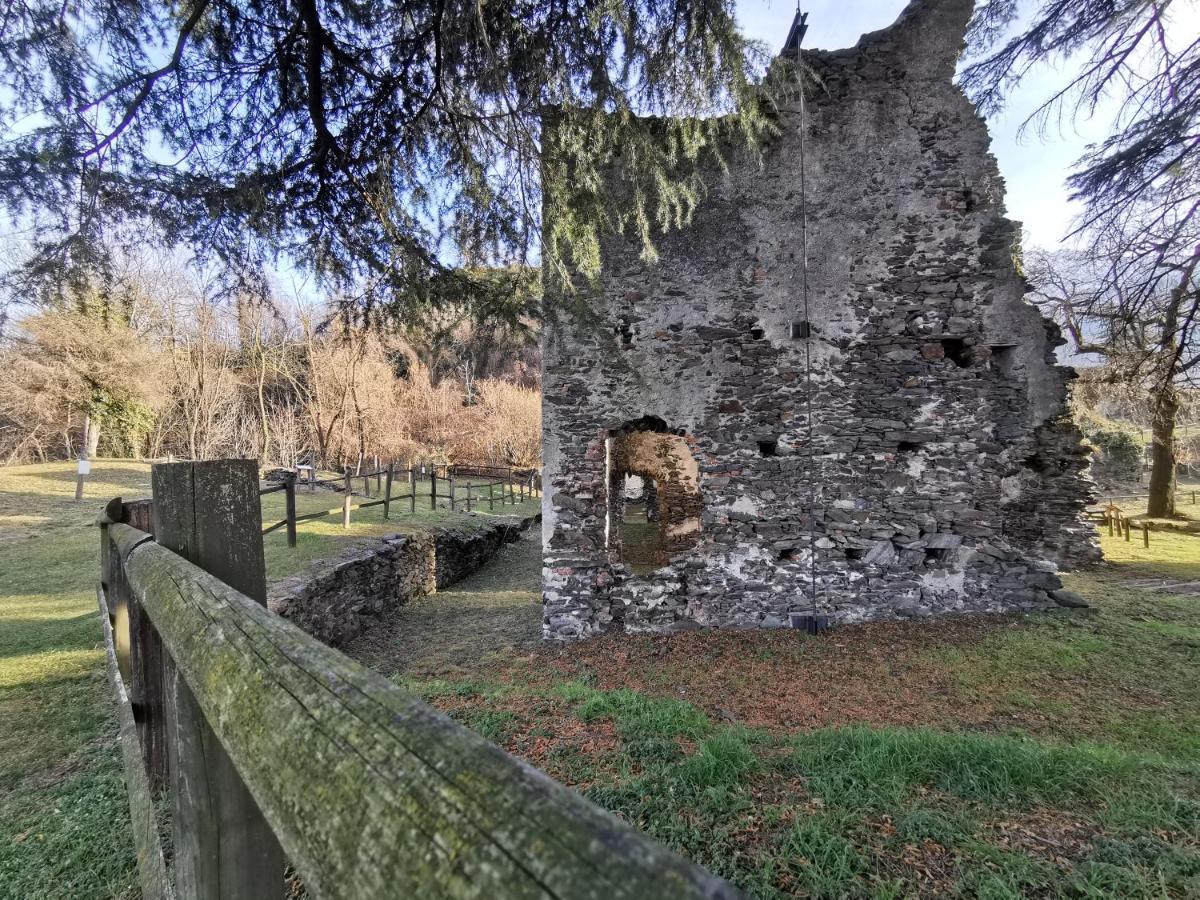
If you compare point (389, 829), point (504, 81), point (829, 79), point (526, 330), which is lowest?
point (389, 829)

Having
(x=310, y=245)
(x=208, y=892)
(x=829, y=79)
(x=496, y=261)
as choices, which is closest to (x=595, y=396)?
(x=496, y=261)

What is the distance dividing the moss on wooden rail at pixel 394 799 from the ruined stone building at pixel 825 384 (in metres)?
6.05

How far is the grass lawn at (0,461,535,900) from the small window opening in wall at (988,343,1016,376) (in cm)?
878

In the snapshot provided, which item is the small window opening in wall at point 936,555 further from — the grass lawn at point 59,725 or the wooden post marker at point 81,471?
the wooden post marker at point 81,471

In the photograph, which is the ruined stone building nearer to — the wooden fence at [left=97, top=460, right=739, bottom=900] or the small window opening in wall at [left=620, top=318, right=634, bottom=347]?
the small window opening in wall at [left=620, top=318, right=634, bottom=347]

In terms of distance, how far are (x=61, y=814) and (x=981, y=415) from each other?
8713 millimetres

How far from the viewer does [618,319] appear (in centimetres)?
685

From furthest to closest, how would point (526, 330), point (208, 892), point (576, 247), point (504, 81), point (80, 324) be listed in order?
point (80, 324) < point (526, 330) < point (576, 247) < point (504, 81) < point (208, 892)

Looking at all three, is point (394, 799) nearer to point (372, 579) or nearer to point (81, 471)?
point (372, 579)

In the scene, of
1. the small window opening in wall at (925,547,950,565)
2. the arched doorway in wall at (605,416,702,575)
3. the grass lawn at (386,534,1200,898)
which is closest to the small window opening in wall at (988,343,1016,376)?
the small window opening in wall at (925,547,950,565)

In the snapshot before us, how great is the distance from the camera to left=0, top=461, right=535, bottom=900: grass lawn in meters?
2.35

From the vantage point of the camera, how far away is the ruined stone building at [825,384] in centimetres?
675

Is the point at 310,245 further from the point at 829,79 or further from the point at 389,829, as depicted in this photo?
the point at 829,79

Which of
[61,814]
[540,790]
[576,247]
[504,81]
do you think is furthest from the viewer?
[576,247]
